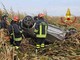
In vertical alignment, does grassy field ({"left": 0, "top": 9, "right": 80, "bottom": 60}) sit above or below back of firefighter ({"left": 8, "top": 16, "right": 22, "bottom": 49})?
below

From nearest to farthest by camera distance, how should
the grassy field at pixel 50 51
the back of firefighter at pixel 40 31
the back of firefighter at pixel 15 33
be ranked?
the grassy field at pixel 50 51
the back of firefighter at pixel 15 33
the back of firefighter at pixel 40 31

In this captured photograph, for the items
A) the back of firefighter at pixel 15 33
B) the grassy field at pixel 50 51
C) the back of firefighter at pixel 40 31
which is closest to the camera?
the grassy field at pixel 50 51

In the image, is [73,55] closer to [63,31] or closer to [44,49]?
[44,49]

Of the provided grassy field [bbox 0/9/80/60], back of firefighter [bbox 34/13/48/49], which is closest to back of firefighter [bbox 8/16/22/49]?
grassy field [bbox 0/9/80/60]

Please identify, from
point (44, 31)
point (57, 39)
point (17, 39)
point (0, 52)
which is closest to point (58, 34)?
point (57, 39)

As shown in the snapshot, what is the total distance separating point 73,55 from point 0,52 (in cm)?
312

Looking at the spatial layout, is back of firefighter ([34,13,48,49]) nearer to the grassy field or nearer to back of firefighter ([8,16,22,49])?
the grassy field

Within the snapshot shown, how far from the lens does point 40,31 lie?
13969 mm

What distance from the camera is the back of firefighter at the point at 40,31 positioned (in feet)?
45.8

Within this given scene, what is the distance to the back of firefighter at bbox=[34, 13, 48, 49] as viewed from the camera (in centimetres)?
1395

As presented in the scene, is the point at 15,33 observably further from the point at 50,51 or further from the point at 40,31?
the point at 50,51

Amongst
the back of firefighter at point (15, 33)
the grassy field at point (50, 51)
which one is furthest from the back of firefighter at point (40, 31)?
the back of firefighter at point (15, 33)

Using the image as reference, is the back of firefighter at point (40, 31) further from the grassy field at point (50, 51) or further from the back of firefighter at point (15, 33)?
the back of firefighter at point (15, 33)

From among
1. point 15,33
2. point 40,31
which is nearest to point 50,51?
point 40,31
